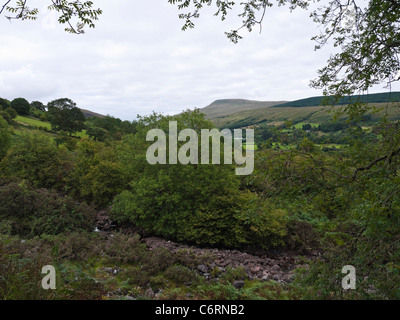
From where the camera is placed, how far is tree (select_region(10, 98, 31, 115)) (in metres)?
61.2

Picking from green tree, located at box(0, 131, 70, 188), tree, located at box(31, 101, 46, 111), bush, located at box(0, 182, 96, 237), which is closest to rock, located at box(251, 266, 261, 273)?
bush, located at box(0, 182, 96, 237)

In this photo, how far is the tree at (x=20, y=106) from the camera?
61219 millimetres

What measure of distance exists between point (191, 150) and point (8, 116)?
52543 mm

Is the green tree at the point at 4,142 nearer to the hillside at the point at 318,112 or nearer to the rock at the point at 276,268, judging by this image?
the hillside at the point at 318,112

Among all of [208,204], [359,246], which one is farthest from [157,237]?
[359,246]

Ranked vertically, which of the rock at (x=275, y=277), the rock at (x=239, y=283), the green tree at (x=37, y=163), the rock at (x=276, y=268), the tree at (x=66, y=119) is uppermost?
the tree at (x=66, y=119)

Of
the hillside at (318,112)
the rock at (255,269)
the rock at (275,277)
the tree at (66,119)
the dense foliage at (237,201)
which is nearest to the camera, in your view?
the dense foliage at (237,201)

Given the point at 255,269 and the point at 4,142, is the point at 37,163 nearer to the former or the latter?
the point at 4,142

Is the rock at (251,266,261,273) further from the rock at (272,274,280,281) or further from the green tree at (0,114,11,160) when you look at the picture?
the green tree at (0,114,11,160)

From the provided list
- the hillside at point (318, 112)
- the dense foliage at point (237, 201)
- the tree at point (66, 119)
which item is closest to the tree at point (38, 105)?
the tree at point (66, 119)

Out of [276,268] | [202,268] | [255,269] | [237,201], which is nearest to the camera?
[202,268]

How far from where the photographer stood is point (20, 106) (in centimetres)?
6203

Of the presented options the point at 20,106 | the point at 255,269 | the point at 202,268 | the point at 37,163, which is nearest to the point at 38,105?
the point at 20,106
